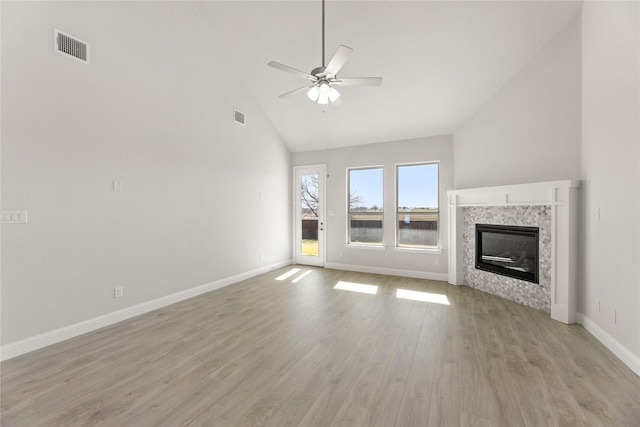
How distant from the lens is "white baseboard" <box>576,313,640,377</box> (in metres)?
2.34

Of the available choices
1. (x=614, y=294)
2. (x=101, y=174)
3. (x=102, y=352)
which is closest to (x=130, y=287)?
(x=102, y=352)

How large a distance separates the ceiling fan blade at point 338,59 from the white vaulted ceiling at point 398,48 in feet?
4.81

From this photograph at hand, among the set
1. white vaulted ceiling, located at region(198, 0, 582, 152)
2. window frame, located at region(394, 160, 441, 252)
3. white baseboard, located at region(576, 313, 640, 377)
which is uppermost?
white vaulted ceiling, located at region(198, 0, 582, 152)

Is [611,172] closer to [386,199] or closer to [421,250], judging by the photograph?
[421,250]

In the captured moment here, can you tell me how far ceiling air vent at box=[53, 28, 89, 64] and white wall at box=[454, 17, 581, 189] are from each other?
5523 mm

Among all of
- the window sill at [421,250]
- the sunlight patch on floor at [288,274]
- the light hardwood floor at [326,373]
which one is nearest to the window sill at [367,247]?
the window sill at [421,250]

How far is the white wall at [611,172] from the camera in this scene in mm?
2398

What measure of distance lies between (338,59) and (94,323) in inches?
152

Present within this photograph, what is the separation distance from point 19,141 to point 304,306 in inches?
141

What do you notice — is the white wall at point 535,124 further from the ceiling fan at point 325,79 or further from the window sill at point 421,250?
the ceiling fan at point 325,79

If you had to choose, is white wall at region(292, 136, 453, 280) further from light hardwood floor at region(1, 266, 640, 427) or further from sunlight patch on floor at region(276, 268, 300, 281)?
light hardwood floor at region(1, 266, 640, 427)

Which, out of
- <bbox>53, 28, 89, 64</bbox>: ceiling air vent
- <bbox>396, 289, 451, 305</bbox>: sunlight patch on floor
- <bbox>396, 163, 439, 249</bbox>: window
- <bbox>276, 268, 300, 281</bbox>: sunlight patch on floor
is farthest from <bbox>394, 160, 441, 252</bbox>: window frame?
<bbox>53, 28, 89, 64</bbox>: ceiling air vent

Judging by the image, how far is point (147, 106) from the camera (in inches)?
146

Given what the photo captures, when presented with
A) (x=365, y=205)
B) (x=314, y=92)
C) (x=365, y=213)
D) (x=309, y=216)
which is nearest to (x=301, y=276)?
(x=309, y=216)
